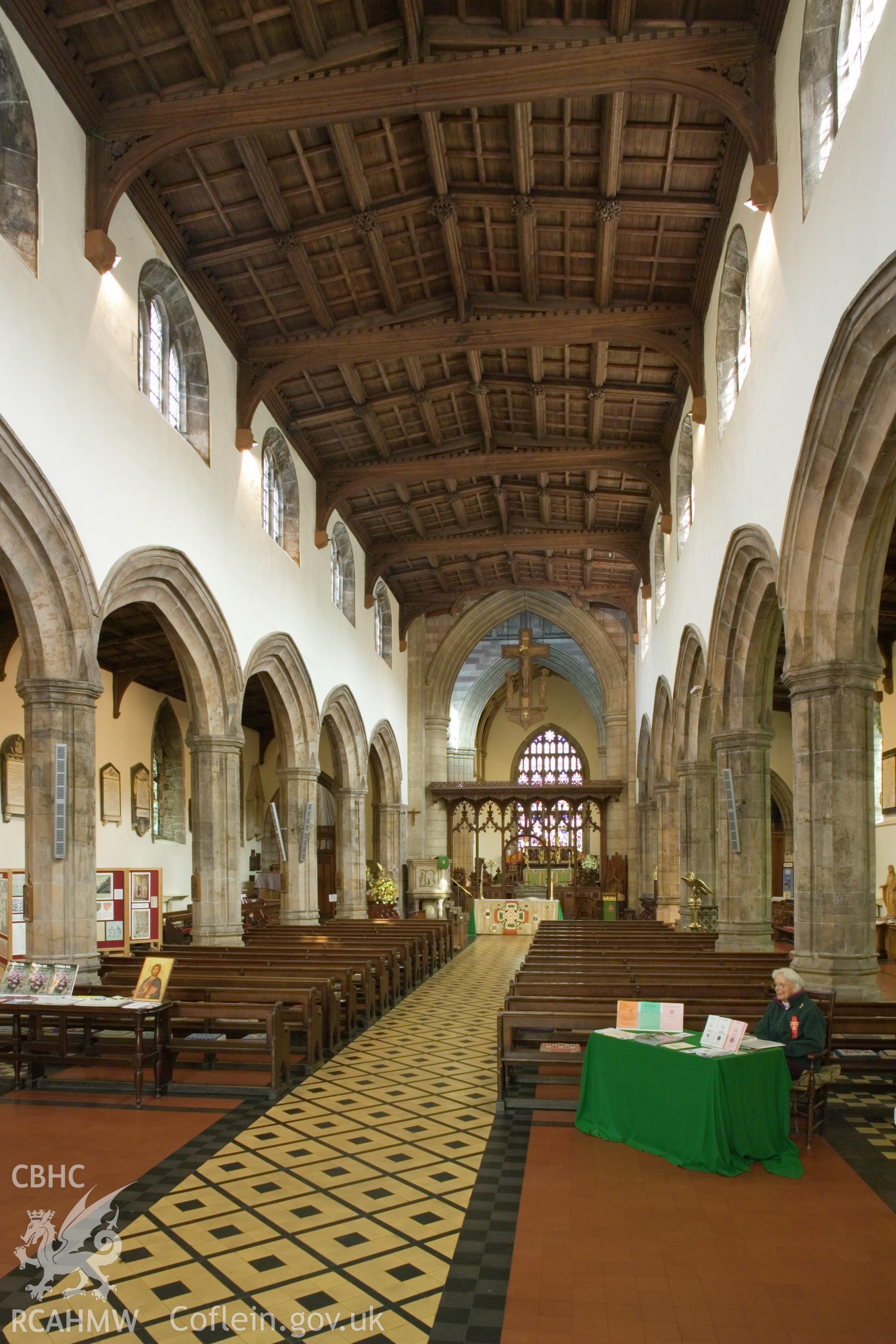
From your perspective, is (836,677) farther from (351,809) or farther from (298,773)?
(351,809)

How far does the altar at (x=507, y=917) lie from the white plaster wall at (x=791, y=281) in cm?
1175

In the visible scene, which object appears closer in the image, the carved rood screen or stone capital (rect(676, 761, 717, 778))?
stone capital (rect(676, 761, 717, 778))

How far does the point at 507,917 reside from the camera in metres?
24.0

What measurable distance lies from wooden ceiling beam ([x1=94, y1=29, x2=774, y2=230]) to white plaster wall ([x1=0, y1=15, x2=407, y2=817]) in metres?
0.78

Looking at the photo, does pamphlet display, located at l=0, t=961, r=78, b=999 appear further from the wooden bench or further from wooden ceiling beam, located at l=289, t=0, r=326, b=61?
wooden ceiling beam, located at l=289, t=0, r=326, b=61

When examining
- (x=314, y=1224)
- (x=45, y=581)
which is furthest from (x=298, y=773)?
(x=314, y=1224)

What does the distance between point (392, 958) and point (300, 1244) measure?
8004 millimetres

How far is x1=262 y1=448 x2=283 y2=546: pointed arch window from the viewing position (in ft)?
53.6

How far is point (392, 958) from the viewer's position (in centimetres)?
1284

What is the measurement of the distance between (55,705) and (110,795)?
33.6 feet

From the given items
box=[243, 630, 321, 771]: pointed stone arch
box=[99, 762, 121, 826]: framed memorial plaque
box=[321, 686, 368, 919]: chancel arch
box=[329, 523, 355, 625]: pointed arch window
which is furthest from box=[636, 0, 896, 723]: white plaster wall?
box=[99, 762, 121, 826]: framed memorial plaque

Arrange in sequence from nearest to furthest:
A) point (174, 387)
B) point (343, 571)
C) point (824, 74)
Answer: point (824, 74), point (174, 387), point (343, 571)

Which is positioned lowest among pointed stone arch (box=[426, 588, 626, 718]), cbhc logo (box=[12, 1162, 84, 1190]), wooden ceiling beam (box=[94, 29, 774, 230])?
cbhc logo (box=[12, 1162, 84, 1190])

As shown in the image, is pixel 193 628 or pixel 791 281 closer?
pixel 791 281
